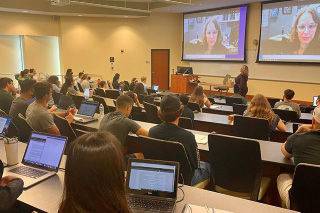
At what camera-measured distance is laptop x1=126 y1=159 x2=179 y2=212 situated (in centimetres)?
167

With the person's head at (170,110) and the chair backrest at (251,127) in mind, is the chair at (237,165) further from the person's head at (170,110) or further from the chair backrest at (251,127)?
the chair backrest at (251,127)

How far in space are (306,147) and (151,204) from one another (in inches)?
52.0

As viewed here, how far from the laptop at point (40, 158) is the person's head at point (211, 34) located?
997 cm

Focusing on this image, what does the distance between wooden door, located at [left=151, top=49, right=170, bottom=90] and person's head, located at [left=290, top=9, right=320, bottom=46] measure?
5847 millimetres

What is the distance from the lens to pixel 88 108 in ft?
14.1

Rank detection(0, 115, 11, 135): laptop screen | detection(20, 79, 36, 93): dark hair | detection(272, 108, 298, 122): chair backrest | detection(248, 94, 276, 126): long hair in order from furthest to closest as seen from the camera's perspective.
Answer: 1. detection(272, 108, 298, 122): chair backrest
2. detection(20, 79, 36, 93): dark hair
3. detection(248, 94, 276, 126): long hair
4. detection(0, 115, 11, 135): laptop screen

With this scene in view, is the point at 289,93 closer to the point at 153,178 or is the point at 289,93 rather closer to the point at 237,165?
the point at 237,165

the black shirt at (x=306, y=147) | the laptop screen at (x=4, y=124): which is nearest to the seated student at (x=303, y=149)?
the black shirt at (x=306, y=147)

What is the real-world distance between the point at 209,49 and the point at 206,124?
7919 millimetres

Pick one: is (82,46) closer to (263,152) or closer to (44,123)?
(44,123)

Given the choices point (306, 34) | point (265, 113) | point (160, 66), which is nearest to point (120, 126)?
point (265, 113)

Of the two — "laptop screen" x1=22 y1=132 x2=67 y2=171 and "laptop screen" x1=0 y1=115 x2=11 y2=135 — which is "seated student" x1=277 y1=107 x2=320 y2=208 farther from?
"laptop screen" x1=0 y1=115 x2=11 y2=135

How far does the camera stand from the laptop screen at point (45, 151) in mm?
2178

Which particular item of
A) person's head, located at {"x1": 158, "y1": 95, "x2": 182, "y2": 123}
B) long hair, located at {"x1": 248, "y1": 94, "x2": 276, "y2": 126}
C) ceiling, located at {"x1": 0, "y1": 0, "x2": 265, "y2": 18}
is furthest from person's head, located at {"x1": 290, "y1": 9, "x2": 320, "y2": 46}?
person's head, located at {"x1": 158, "y1": 95, "x2": 182, "y2": 123}
